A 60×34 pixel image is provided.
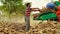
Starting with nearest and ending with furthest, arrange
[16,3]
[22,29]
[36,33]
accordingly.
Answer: [36,33] < [22,29] < [16,3]

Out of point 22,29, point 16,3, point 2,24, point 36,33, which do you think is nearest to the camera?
point 36,33

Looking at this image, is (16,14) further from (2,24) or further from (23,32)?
(23,32)

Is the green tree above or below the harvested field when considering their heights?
above

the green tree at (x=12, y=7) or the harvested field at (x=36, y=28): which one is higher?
the green tree at (x=12, y=7)

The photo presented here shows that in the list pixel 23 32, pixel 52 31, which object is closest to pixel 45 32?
pixel 52 31

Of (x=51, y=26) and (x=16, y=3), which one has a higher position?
(x=16, y=3)

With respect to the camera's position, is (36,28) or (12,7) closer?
(36,28)

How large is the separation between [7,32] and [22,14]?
2.28 feet

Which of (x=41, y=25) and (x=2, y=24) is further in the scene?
(x=2, y=24)

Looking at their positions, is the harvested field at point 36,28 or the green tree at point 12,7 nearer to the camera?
the harvested field at point 36,28

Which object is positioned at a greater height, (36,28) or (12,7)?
(12,7)

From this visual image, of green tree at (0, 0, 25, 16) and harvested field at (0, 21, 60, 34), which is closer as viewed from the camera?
harvested field at (0, 21, 60, 34)

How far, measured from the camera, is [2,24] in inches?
75.9

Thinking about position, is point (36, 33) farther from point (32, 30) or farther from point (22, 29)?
point (22, 29)
